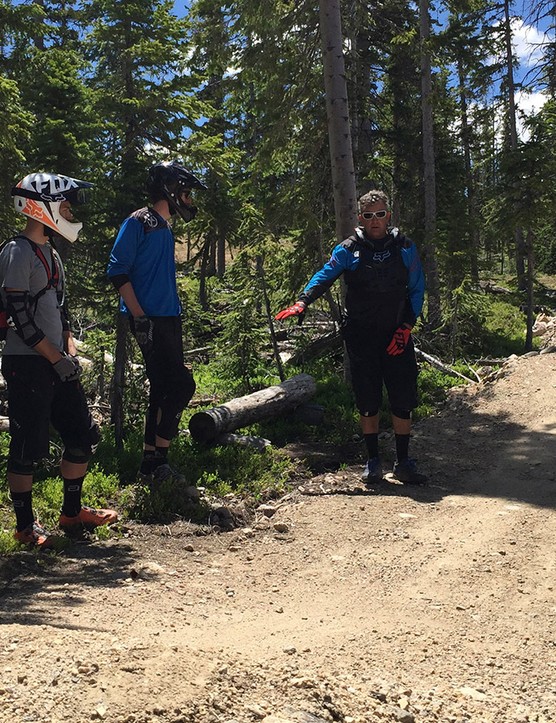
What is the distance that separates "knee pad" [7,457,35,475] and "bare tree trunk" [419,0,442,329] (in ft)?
45.1

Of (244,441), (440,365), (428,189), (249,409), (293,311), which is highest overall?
(428,189)

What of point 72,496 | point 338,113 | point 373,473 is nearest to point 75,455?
point 72,496

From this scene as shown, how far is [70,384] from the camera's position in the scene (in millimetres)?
5434

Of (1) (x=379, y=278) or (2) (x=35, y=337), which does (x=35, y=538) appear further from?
(1) (x=379, y=278)

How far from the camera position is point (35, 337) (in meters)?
5.03

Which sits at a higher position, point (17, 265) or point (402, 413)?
point (17, 265)

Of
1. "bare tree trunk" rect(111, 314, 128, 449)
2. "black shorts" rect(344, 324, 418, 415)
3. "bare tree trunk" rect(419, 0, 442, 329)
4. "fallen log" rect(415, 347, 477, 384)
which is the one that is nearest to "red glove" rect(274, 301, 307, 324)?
"black shorts" rect(344, 324, 418, 415)

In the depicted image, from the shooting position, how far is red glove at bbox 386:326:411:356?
6.98 metres

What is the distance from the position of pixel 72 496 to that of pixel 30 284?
1823 mm

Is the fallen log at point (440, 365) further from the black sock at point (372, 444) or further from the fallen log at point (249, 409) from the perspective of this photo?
the black sock at point (372, 444)

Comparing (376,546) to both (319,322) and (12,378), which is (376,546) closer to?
(12,378)

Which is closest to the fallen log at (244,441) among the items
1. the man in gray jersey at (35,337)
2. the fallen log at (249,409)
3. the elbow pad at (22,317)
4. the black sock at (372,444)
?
the fallen log at (249,409)

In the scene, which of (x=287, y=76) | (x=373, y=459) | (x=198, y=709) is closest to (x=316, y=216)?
(x=287, y=76)

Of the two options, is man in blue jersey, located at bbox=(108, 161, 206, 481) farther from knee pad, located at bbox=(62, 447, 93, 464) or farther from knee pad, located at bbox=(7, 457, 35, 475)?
knee pad, located at bbox=(7, 457, 35, 475)
